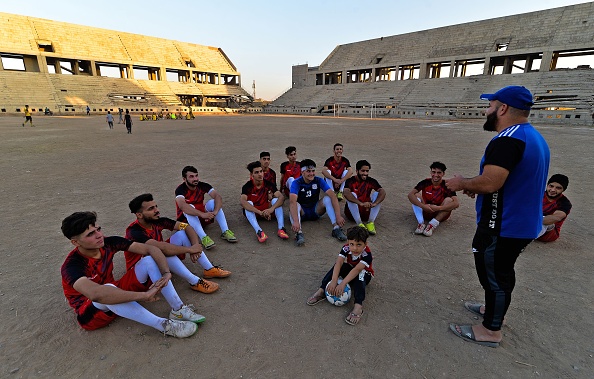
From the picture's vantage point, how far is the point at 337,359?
8.01 ft

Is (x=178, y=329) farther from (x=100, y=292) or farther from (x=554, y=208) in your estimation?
(x=554, y=208)

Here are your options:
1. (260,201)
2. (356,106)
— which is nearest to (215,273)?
(260,201)

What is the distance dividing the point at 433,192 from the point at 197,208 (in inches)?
164

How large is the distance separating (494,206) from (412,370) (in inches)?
58.4

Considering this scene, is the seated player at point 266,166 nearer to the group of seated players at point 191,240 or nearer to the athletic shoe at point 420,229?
the group of seated players at point 191,240

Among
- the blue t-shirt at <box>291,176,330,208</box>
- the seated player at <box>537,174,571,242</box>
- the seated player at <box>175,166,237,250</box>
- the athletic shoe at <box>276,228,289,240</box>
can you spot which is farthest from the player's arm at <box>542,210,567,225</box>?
the seated player at <box>175,166,237,250</box>

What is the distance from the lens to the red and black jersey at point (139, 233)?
3080 millimetres

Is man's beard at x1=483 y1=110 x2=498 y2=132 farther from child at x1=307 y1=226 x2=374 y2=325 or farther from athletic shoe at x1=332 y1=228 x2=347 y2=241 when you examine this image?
athletic shoe at x1=332 y1=228 x2=347 y2=241

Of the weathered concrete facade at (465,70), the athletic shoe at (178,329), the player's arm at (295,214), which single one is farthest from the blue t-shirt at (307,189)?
the weathered concrete facade at (465,70)

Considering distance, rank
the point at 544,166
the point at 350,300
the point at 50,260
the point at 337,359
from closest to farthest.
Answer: the point at 544,166 < the point at 337,359 < the point at 350,300 < the point at 50,260

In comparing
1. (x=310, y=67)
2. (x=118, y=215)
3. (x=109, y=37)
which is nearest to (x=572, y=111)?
(x=118, y=215)

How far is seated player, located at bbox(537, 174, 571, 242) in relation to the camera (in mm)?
4152

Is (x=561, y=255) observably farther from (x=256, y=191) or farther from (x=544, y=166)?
(x=256, y=191)

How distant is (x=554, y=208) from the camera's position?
4.30 metres
